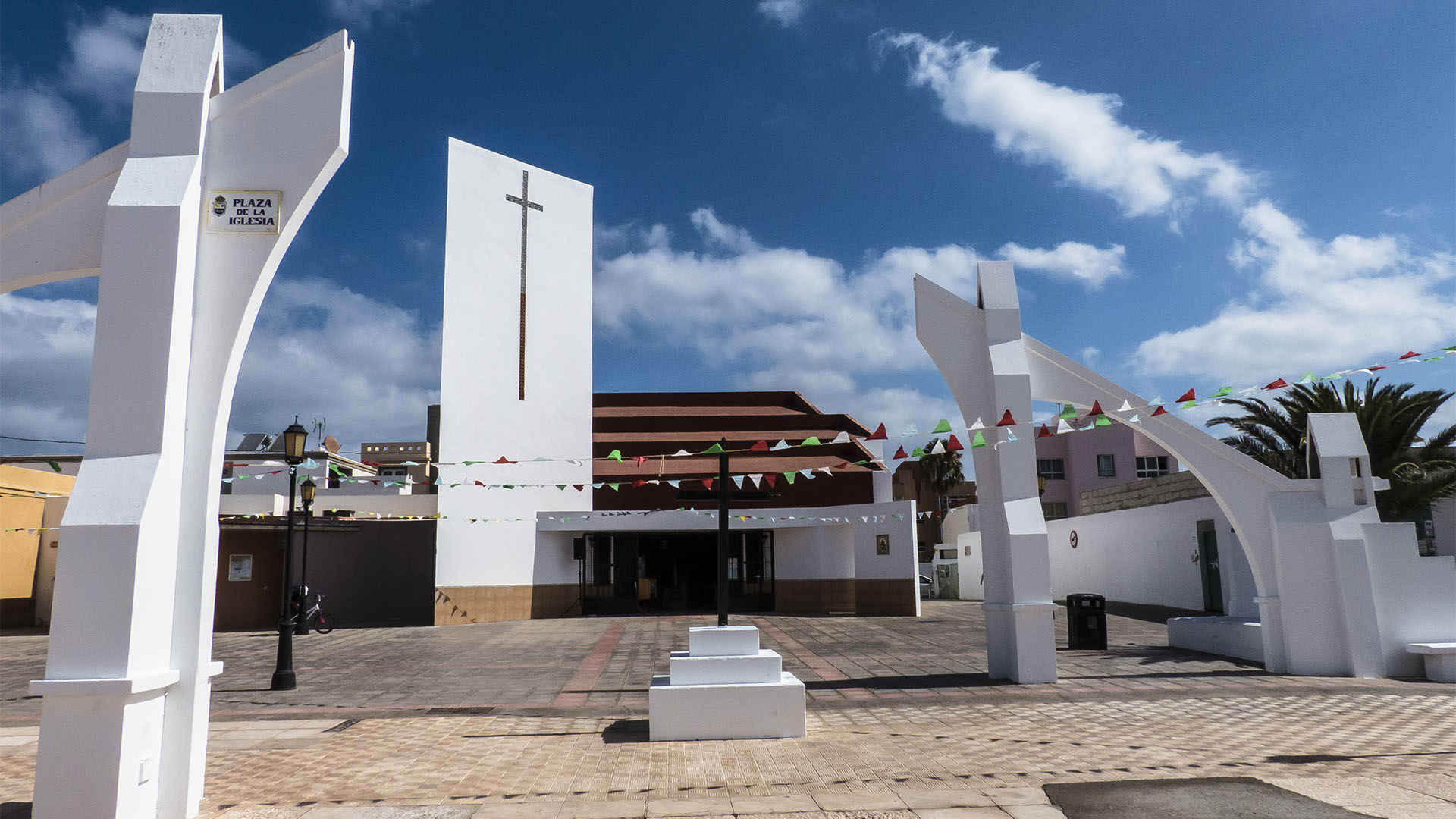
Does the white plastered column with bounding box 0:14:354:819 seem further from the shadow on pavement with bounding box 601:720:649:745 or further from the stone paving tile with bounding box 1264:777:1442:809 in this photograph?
the stone paving tile with bounding box 1264:777:1442:809

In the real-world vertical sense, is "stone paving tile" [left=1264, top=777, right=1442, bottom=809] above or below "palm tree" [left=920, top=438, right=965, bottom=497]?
below

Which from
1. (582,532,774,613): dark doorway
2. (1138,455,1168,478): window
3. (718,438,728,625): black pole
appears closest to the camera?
(718,438,728,625): black pole

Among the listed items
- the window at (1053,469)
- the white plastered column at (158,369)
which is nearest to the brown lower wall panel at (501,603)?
the white plastered column at (158,369)

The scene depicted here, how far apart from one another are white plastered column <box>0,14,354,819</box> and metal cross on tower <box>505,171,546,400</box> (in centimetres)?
1855

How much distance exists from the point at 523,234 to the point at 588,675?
1587 centimetres

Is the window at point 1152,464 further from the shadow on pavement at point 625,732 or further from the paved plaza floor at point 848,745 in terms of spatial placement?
the shadow on pavement at point 625,732

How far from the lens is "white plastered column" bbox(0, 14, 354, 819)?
15.5 ft

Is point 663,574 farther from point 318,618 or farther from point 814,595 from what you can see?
point 318,618

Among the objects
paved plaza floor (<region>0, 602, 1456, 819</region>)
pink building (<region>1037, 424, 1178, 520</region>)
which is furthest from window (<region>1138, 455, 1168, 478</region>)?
paved plaza floor (<region>0, 602, 1456, 819</region>)

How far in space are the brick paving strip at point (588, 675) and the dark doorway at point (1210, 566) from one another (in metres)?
15.1

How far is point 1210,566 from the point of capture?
22312 millimetres

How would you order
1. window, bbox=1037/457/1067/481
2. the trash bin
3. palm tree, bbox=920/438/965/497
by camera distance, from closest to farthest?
the trash bin
palm tree, bbox=920/438/965/497
window, bbox=1037/457/1067/481

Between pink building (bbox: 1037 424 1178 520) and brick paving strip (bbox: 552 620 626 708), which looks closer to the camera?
brick paving strip (bbox: 552 620 626 708)

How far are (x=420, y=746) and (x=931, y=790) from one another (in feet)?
15.1
